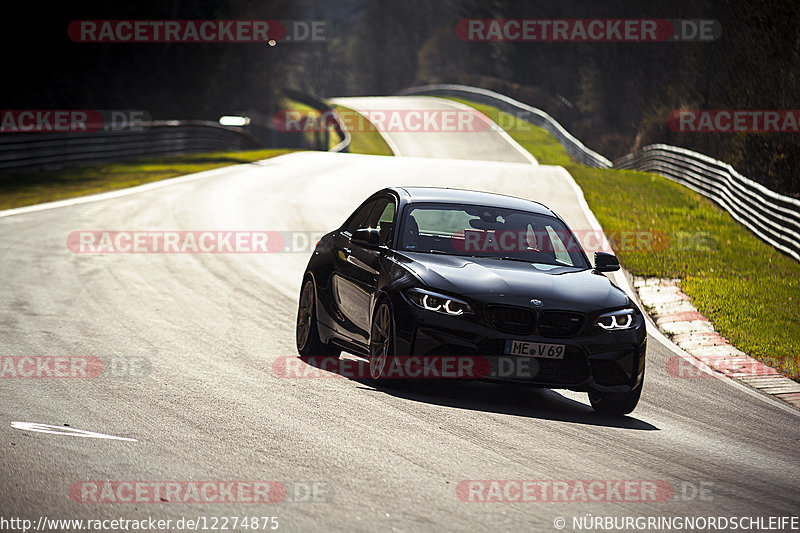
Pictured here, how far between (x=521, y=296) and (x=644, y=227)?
44.8ft

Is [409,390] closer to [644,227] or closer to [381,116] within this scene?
[644,227]

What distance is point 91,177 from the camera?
28.4 metres

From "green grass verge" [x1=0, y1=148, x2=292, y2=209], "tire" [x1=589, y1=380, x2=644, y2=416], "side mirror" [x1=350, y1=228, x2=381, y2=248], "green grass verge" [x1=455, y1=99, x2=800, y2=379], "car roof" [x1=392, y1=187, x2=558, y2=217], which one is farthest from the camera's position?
"green grass verge" [x1=0, y1=148, x2=292, y2=209]

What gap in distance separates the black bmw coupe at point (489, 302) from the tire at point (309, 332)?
140 mm

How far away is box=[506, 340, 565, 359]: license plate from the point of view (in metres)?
7.88

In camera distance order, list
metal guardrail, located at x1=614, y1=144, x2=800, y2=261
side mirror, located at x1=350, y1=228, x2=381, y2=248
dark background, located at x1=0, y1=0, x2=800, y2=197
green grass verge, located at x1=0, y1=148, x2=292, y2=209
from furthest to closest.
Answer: dark background, located at x1=0, y1=0, x2=800, y2=197 < green grass verge, located at x1=0, y1=148, x2=292, y2=209 < metal guardrail, located at x1=614, y1=144, x2=800, y2=261 < side mirror, located at x1=350, y1=228, x2=381, y2=248

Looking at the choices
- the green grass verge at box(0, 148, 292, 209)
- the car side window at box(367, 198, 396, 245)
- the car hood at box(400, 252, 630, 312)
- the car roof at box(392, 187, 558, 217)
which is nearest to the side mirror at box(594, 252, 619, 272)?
the car hood at box(400, 252, 630, 312)

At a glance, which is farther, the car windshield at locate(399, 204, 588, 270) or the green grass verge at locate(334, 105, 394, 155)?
the green grass verge at locate(334, 105, 394, 155)

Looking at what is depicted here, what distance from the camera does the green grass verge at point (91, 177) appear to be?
78.7 ft

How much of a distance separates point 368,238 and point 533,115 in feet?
184

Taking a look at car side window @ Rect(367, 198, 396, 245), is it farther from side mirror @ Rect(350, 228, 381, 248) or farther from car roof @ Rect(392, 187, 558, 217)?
side mirror @ Rect(350, 228, 381, 248)

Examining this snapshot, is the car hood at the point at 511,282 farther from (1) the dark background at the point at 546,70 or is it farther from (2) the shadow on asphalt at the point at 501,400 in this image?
(1) the dark background at the point at 546,70

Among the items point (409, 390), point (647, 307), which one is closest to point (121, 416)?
point (409, 390)

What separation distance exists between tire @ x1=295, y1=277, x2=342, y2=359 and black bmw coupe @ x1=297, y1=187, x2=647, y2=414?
14 cm
